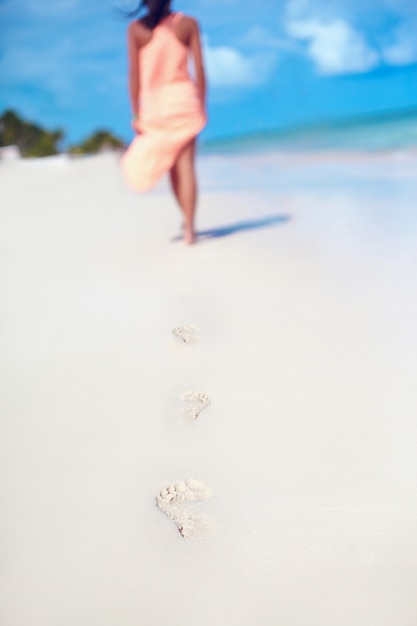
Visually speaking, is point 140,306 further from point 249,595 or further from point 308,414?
point 249,595

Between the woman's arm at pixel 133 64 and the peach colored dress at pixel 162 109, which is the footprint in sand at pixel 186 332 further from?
the woman's arm at pixel 133 64

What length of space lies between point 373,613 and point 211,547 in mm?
174

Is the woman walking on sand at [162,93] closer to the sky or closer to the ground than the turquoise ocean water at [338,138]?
closer to the ground

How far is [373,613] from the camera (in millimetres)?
571

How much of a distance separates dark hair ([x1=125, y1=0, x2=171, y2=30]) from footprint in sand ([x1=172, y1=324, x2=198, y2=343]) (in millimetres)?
973

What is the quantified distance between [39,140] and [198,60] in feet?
23.8

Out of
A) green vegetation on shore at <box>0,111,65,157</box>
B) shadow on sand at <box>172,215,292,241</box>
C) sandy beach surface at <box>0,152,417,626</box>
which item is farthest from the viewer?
green vegetation on shore at <box>0,111,65,157</box>

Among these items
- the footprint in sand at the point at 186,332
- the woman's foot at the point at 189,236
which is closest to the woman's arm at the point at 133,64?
the woman's foot at the point at 189,236

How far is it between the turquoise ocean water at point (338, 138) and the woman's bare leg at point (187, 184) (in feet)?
10.5

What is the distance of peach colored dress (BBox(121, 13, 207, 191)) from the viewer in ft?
5.92

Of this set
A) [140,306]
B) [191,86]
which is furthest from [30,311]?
[191,86]

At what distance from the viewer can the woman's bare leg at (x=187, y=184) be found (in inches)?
76.7

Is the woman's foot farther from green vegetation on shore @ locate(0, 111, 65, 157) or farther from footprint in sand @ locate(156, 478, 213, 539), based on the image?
green vegetation on shore @ locate(0, 111, 65, 157)

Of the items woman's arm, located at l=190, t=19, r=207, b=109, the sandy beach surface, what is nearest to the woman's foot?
the sandy beach surface
